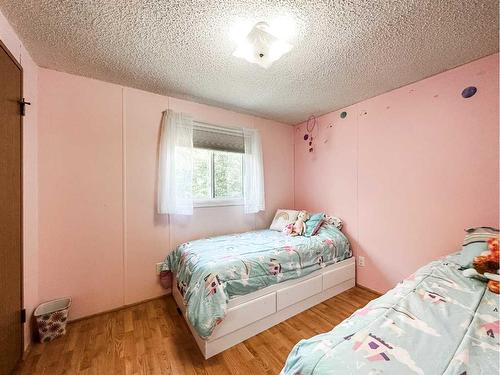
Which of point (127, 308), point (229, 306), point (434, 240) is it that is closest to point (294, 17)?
point (229, 306)

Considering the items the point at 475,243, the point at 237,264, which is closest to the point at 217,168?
the point at 237,264

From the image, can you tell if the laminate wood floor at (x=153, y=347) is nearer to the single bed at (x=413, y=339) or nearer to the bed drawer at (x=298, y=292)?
the bed drawer at (x=298, y=292)

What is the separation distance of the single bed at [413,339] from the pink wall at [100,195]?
2013mm

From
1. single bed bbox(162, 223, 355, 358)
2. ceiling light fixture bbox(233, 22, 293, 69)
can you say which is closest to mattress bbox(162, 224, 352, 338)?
single bed bbox(162, 223, 355, 358)

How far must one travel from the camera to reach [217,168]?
2.91 metres

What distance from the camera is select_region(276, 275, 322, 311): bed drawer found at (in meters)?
1.96

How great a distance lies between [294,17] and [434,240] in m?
2.32

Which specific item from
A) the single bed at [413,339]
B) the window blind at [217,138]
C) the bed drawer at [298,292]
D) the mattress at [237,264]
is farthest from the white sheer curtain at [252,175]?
the single bed at [413,339]

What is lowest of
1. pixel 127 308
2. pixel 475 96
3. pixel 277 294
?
pixel 127 308

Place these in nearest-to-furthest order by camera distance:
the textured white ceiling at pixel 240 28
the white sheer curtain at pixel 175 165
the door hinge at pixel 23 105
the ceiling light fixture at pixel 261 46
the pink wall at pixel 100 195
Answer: the textured white ceiling at pixel 240 28
the ceiling light fixture at pixel 261 46
the door hinge at pixel 23 105
the pink wall at pixel 100 195
the white sheer curtain at pixel 175 165

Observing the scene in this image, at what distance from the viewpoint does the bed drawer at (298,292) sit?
6.45 ft

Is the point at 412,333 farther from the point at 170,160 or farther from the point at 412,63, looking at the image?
the point at 170,160

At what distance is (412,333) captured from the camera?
2.80 ft

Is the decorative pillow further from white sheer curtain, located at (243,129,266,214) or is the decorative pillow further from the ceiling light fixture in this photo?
the ceiling light fixture
